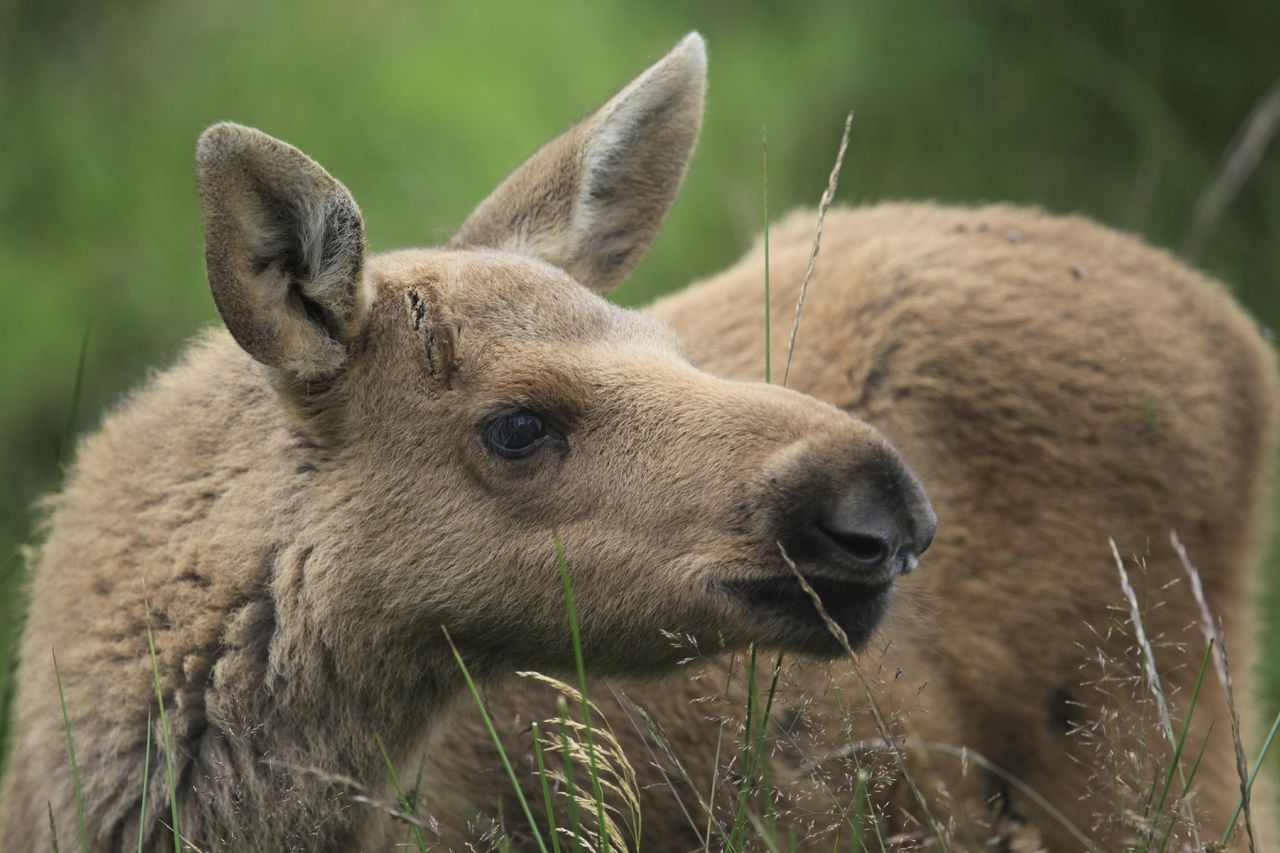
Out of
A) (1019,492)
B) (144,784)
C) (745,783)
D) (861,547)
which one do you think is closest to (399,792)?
(144,784)

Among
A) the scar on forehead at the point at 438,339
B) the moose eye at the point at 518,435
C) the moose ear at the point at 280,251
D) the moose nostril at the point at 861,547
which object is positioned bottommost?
the moose nostril at the point at 861,547

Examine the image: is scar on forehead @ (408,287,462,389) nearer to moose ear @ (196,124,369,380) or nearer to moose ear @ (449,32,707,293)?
moose ear @ (196,124,369,380)

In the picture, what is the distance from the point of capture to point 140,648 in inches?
176

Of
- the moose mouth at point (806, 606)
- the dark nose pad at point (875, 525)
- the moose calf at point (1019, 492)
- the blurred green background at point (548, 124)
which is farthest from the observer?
the blurred green background at point (548, 124)

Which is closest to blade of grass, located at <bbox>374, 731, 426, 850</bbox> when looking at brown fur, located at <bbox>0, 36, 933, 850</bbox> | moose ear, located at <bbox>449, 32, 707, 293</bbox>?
brown fur, located at <bbox>0, 36, 933, 850</bbox>

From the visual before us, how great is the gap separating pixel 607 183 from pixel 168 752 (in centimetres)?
229

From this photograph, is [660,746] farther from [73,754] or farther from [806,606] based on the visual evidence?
[73,754]

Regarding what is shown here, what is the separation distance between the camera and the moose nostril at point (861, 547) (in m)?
3.87

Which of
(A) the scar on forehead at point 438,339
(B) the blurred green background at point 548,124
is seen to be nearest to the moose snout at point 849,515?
(A) the scar on forehead at point 438,339

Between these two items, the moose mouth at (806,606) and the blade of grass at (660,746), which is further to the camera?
the blade of grass at (660,746)

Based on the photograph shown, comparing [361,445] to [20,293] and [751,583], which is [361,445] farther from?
[20,293]

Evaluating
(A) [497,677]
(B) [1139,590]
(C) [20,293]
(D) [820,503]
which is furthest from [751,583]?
(C) [20,293]

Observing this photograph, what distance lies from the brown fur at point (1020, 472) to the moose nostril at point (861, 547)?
1.39 meters

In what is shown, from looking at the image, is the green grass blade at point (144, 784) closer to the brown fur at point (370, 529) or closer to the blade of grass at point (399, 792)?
the brown fur at point (370, 529)
